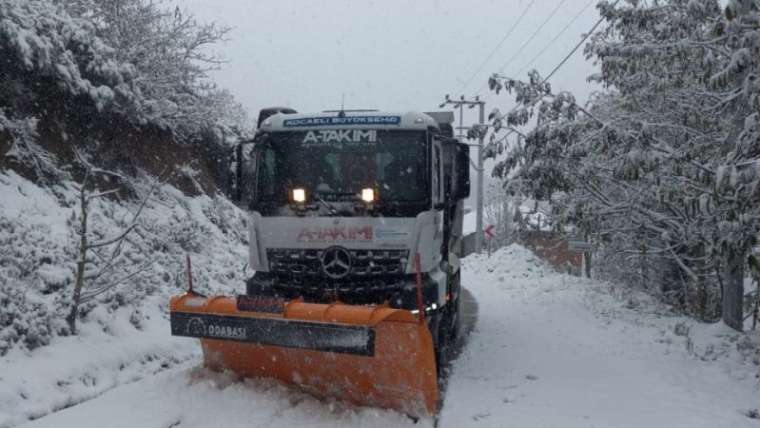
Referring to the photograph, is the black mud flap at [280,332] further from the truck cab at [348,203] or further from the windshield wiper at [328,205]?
the windshield wiper at [328,205]

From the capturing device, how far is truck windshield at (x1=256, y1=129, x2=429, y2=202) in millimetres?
6789

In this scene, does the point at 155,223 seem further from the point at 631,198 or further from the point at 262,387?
the point at 631,198

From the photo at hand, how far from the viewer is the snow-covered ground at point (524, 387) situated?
18.1ft

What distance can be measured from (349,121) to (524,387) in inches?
140

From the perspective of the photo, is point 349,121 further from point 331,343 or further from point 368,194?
point 331,343

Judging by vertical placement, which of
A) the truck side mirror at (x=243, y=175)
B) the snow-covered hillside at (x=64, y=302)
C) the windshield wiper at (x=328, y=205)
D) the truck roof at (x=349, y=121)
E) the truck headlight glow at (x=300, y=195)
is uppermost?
the truck roof at (x=349, y=121)

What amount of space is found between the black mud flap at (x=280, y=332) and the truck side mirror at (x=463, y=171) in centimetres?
282

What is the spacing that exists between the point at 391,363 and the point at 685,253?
853 cm

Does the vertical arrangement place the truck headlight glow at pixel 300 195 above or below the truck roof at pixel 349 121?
below

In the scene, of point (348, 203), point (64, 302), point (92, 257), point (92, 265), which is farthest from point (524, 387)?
point (92, 257)

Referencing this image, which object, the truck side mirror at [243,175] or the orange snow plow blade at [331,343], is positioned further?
the truck side mirror at [243,175]

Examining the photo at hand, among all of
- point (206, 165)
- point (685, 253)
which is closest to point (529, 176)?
point (685, 253)

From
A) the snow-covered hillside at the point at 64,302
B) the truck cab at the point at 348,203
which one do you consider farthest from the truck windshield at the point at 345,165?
the snow-covered hillside at the point at 64,302

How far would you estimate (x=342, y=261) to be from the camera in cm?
653
